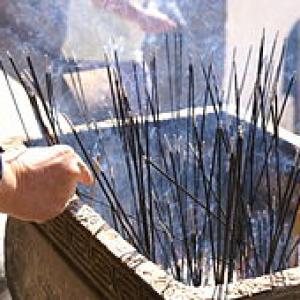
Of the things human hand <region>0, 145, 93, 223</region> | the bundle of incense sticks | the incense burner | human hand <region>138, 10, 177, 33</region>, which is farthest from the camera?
human hand <region>138, 10, 177, 33</region>

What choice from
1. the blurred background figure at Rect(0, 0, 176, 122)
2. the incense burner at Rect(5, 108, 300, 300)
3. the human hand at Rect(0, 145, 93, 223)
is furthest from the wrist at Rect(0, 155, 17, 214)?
the blurred background figure at Rect(0, 0, 176, 122)

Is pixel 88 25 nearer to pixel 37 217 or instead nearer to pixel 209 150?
Result: pixel 209 150

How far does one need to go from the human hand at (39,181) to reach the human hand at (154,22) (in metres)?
2.05

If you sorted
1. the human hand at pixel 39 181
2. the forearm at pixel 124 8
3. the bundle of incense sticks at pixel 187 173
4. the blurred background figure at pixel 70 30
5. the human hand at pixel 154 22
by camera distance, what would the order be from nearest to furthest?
the human hand at pixel 39 181, the bundle of incense sticks at pixel 187 173, the blurred background figure at pixel 70 30, the forearm at pixel 124 8, the human hand at pixel 154 22

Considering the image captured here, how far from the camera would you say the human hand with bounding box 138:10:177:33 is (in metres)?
3.17

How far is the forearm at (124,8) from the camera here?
3.07 m

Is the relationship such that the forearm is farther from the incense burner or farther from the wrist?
the wrist

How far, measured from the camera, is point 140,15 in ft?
10.4

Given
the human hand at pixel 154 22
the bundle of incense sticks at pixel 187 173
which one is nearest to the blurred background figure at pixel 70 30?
the human hand at pixel 154 22

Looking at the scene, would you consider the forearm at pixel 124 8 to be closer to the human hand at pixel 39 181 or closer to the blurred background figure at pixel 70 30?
the blurred background figure at pixel 70 30

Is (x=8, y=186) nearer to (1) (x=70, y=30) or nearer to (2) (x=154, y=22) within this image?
(1) (x=70, y=30)

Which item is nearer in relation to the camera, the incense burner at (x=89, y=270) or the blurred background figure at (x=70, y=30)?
the incense burner at (x=89, y=270)

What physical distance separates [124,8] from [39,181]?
207cm

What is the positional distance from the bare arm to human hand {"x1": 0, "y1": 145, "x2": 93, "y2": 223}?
1970 millimetres
